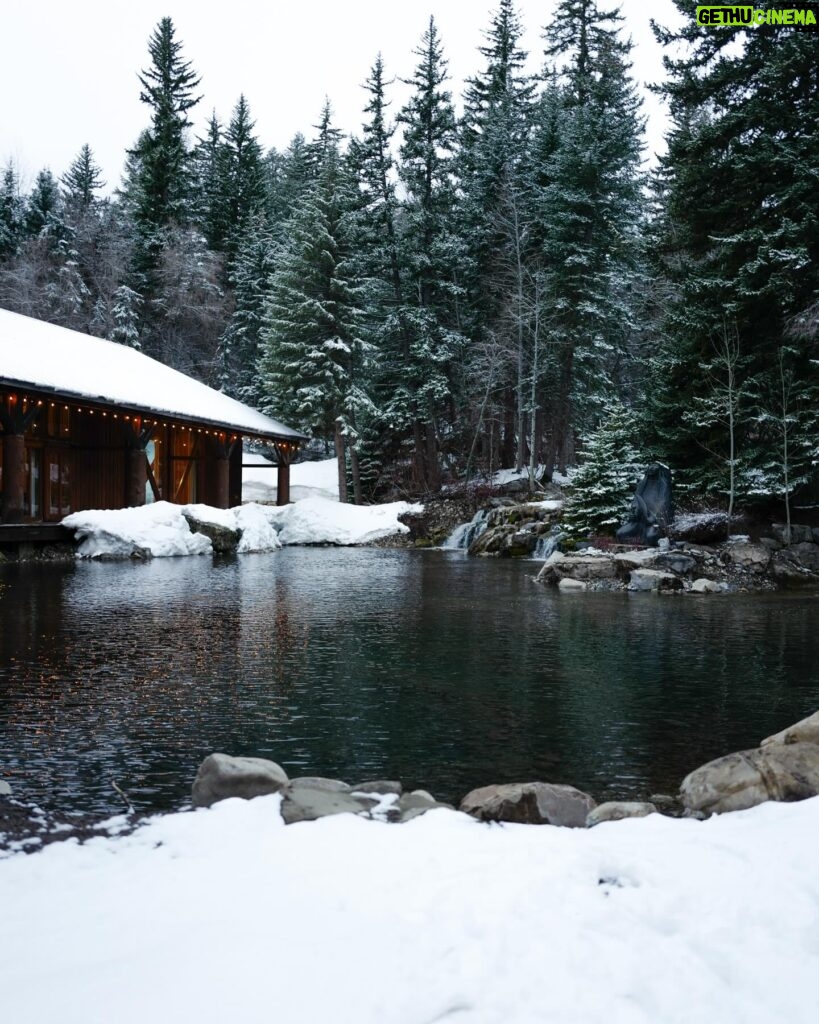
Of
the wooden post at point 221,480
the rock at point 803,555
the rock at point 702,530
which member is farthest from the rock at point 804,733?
the wooden post at point 221,480

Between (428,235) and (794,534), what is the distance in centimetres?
2292

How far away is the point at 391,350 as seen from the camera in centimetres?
3881

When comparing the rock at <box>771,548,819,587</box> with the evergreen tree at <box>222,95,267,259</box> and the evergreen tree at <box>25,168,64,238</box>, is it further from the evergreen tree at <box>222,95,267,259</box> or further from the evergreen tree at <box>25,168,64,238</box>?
the evergreen tree at <box>25,168,64,238</box>

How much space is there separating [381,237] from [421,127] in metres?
5.09

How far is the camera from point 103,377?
2466cm

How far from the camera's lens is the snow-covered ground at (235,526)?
21359 mm

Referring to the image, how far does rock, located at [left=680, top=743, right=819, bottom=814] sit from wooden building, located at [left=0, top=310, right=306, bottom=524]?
1812 centimetres

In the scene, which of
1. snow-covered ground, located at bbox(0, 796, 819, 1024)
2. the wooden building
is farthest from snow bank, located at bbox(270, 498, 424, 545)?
snow-covered ground, located at bbox(0, 796, 819, 1024)

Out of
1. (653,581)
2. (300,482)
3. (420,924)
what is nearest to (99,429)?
(300,482)

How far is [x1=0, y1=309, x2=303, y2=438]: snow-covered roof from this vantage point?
2133 centimetres

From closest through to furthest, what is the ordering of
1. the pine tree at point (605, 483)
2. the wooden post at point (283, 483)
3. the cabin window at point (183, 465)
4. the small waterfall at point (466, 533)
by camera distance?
1. the pine tree at point (605, 483)
2. the small waterfall at point (466, 533)
3. the cabin window at point (183, 465)
4. the wooden post at point (283, 483)

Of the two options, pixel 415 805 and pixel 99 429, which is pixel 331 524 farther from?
pixel 415 805

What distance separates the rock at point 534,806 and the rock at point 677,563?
1375cm

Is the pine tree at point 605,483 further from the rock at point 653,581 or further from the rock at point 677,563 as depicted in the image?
the rock at point 653,581
